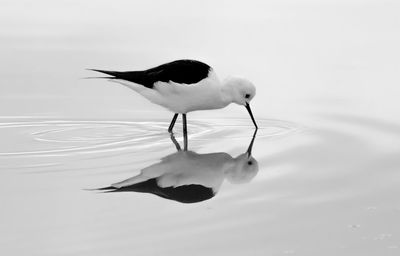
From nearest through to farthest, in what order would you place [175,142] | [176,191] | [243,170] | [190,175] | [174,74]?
[176,191]
[190,175]
[243,170]
[175,142]
[174,74]

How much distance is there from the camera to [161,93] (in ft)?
31.4

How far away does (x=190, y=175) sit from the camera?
8.05m

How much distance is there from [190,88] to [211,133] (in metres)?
0.55

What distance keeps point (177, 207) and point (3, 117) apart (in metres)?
3.35

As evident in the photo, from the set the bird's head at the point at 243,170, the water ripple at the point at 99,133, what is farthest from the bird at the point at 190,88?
the bird's head at the point at 243,170

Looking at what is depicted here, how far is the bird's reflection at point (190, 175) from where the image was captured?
24.7 ft

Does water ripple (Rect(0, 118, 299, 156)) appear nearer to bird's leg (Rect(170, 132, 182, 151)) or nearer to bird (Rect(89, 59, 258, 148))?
bird's leg (Rect(170, 132, 182, 151))

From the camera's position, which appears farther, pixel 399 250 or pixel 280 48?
pixel 280 48

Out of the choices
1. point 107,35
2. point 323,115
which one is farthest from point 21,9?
point 323,115

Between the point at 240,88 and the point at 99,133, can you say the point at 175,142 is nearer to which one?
the point at 99,133

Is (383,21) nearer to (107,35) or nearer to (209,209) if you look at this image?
(107,35)

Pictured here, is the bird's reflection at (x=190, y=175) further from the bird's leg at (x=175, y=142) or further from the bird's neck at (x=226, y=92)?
the bird's neck at (x=226, y=92)

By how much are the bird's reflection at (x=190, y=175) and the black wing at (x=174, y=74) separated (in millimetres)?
742

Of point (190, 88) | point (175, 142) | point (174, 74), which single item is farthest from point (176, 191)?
point (174, 74)
